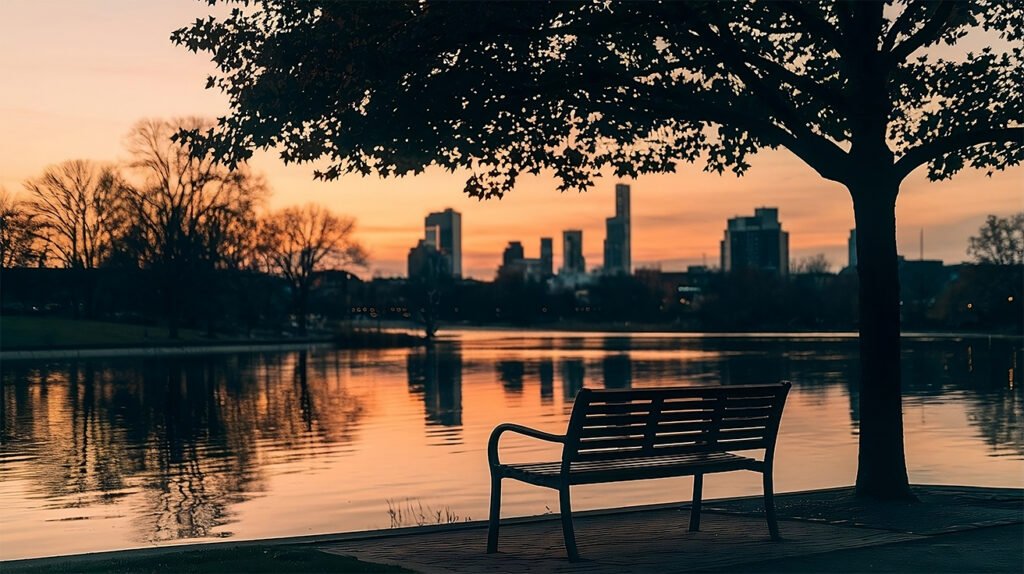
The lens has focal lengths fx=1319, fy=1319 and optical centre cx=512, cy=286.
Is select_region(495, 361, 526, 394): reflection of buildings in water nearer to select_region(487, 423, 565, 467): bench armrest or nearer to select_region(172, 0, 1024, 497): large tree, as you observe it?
select_region(172, 0, 1024, 497): large tree

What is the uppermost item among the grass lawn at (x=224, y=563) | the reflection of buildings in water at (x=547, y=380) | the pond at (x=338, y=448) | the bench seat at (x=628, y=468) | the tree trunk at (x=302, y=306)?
the tree trunk at (x=302, y=306)

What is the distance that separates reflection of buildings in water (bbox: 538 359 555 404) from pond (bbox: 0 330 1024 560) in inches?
5.0

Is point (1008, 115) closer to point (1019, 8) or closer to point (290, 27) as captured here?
point (1019, 8)

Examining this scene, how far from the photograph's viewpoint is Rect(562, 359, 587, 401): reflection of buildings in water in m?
37.7

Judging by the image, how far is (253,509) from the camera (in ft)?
52.1

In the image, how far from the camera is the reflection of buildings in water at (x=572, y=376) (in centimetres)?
3773

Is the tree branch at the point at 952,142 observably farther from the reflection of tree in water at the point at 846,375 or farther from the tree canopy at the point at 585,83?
the reflection of tree in water at the point at 846,375

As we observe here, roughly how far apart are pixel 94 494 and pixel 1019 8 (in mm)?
12553

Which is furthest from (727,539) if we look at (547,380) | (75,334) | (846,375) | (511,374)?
(75,334)

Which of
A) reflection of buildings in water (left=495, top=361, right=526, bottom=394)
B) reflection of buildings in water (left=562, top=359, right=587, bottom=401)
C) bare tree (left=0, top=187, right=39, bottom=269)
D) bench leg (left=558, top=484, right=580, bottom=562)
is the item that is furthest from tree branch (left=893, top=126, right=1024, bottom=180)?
bare tree (left=0, top=187, right=39, bottom=269)

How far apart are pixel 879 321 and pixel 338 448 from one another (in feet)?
41.8

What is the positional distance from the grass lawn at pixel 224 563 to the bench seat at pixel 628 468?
4.48ft

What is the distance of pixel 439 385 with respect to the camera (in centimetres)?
4312

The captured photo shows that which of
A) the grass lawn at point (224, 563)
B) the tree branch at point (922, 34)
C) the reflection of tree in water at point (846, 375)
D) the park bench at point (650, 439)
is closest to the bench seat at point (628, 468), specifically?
the park bench at point (650, 439)
